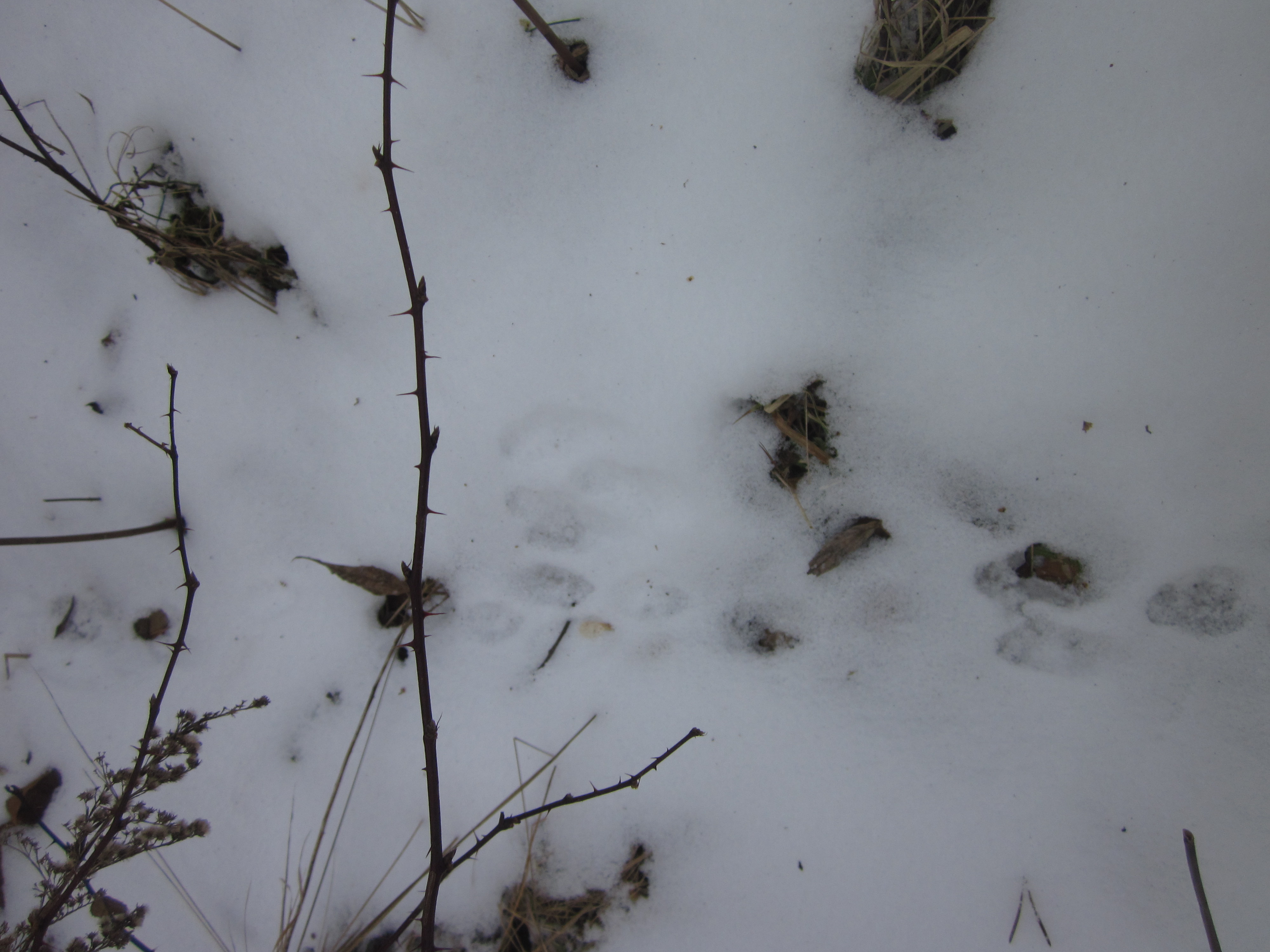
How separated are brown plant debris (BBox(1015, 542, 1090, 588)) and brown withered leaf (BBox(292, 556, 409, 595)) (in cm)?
182

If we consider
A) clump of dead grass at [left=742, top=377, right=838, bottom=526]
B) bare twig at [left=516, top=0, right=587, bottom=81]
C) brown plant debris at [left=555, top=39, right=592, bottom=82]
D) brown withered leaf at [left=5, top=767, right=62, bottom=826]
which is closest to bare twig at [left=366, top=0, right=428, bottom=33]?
bare twig at [left=516, top=0, right=587, bottom=81]

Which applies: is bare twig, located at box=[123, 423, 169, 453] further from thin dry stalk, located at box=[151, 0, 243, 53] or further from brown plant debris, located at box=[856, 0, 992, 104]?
brown plant debris, located at box=[856, 0, 992, 104]

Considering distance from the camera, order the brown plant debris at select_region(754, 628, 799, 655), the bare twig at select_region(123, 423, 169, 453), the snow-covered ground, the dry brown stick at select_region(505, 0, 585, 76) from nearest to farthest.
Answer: the bare twig at select_region(123, 423, 169, 453) → the dry brown stick at select_region(505, 0, 585, 76) → the snow-covered ground → the brown plant debris at select_region(754, 628, 799, 655)

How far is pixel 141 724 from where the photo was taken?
2.18m

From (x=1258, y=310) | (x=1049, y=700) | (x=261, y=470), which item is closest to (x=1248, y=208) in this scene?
(x=1258, y=310)

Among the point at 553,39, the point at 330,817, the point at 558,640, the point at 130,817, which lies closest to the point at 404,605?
the point at 558,640

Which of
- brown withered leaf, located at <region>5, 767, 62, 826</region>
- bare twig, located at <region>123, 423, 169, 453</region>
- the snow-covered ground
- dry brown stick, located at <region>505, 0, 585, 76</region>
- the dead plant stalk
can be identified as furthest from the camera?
brown withered leaf, located at <region>5, 767, 62, 826</region>

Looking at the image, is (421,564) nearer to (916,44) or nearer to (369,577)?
(369,577)

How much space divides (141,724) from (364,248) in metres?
1.69

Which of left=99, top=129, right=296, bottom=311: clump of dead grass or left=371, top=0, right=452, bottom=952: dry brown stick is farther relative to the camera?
left=99, top=129, right=296, bottom=311: clump of dead grass

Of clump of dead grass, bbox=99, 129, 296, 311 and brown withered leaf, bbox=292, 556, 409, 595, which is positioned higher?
clump of dead grass, bbox=99, 129, 296, 311

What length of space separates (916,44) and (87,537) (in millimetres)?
2631

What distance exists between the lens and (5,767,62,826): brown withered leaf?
216 cm

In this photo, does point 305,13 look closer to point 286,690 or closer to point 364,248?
point 364,248
